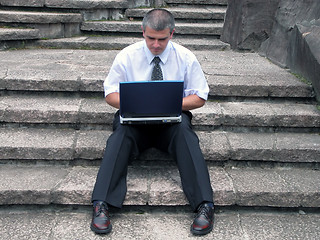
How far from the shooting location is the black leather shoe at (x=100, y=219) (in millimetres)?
2539

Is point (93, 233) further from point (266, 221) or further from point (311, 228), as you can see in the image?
point (311, 228)

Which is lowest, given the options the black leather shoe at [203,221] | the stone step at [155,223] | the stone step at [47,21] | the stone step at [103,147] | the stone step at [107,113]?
the stone step at [155,223]

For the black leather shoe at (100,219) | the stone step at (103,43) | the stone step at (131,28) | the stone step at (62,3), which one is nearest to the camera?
the black leather shoe at (100,219)

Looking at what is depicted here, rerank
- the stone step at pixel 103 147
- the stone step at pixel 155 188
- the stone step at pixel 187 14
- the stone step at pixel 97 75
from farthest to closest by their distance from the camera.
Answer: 1. the stone step at pixel 187 14
2. the stone step at pixel 97 75
3. the stone step at pixel 103 147
4. the stone step at pixel 155 188

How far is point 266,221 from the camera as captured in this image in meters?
2.78

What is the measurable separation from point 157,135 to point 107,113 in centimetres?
61

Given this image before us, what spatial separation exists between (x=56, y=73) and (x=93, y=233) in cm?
186

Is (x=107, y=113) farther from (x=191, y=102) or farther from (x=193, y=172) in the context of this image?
(x=193, y=172)

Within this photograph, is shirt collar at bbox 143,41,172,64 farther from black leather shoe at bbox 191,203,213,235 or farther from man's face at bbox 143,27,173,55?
black leather shoe at bbox 191,203,213,235

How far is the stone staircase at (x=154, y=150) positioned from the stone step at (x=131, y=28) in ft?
4.83

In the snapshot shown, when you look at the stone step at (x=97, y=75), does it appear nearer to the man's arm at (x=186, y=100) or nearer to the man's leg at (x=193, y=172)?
the man's arm at (x=186, y=100)

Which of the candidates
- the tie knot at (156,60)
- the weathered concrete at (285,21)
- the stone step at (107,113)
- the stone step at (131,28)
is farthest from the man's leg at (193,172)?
the stone step at (131,28)

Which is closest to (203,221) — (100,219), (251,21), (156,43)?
(100,219)

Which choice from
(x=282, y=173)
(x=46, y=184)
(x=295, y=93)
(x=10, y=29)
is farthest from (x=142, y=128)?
(x=10, y=29)
